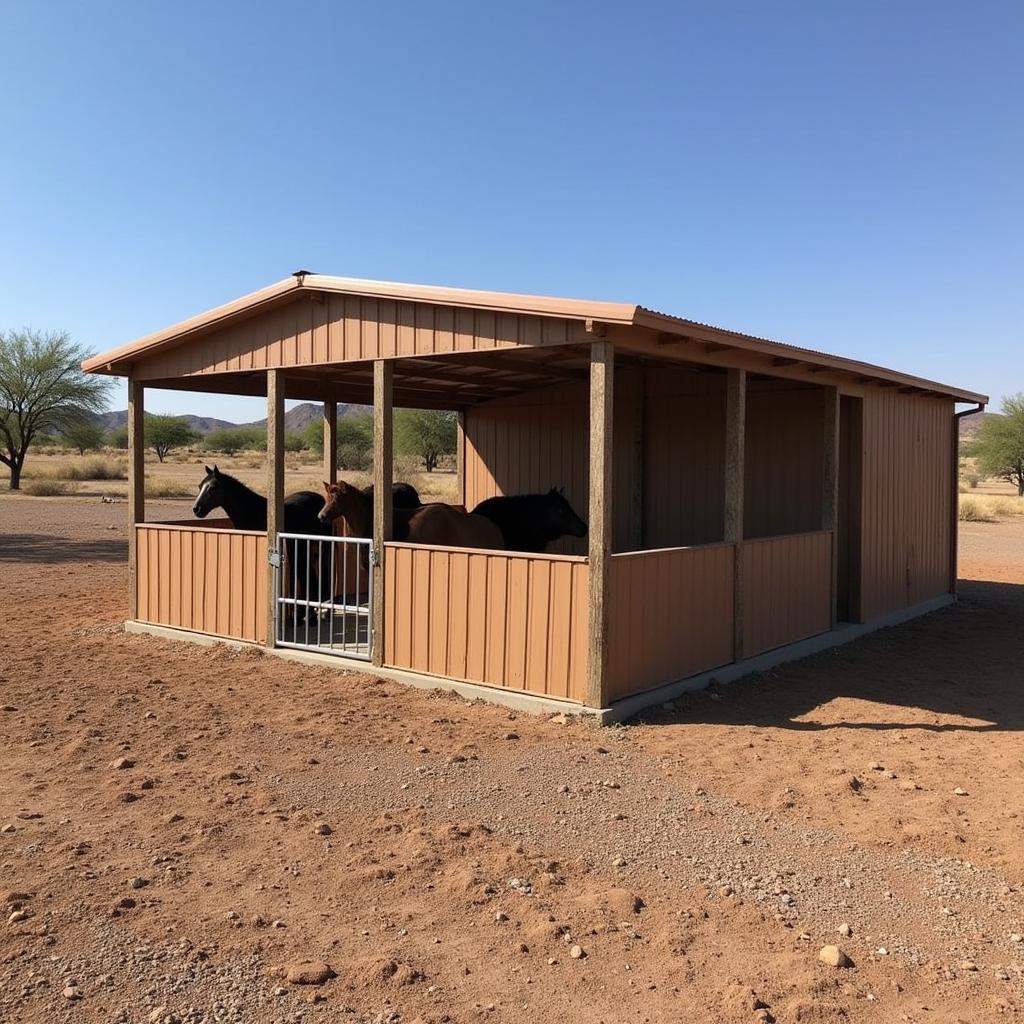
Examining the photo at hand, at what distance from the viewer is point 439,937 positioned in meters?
3.38

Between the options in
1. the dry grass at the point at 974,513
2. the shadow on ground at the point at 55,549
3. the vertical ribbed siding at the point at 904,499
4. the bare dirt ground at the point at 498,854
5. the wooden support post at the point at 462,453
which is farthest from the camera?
the dry grass at the point at 974,513

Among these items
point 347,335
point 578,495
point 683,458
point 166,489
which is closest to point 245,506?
point 347,335

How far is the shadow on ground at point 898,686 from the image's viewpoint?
6570mm

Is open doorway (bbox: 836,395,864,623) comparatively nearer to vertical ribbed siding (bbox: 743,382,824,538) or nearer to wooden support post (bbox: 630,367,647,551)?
vertical ribbed siding (bbox: 743,382,824,538)

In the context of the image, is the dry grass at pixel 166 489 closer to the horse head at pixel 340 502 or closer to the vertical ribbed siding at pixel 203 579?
the vertical ribbed siding at pixel 203 579

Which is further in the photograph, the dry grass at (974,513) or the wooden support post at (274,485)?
the dry grass at (974,513)

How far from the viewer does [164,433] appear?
2527 inches

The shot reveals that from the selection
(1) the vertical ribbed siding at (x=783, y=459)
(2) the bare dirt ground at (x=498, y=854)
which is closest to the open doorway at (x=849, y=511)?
(1) the vertical ribbed siding at (x=783, y=459)

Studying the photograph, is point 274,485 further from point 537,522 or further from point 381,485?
point 537,522

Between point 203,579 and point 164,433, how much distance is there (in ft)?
195

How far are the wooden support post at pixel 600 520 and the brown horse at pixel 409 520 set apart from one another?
102 inches

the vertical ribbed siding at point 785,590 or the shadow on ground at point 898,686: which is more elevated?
the vertical ribbed siding at point 785,590

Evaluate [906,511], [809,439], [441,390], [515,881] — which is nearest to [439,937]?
[515,881]

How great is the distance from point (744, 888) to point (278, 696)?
14.1 feet
